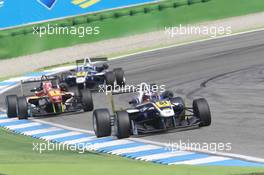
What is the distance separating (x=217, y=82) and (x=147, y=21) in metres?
10.2

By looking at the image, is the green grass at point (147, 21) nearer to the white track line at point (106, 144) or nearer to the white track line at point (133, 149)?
the white track line at point (106, 144)

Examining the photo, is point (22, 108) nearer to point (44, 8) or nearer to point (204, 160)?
point (204, 160)

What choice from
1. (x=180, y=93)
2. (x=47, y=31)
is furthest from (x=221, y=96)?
(x=47, y=31)

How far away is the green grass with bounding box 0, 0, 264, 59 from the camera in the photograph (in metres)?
31.7

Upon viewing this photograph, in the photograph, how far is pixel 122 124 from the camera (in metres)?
16.1

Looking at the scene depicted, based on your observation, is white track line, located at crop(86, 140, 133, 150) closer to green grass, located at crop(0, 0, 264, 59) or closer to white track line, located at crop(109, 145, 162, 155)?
white track line, located at crop(109, 145, 162, 155)

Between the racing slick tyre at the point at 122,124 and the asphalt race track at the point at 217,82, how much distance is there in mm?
547

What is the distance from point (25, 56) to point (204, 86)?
33.9ft

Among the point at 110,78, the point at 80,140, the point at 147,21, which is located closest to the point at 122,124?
the point at 80,140

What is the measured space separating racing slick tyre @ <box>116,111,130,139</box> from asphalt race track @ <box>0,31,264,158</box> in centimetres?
55

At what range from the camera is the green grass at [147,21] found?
3172cm

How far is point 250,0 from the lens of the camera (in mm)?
34812

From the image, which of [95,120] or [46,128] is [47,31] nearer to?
[46,128]

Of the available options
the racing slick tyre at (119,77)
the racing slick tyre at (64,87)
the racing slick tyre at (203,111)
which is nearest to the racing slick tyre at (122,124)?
the racing slick tyre at (203,111)
